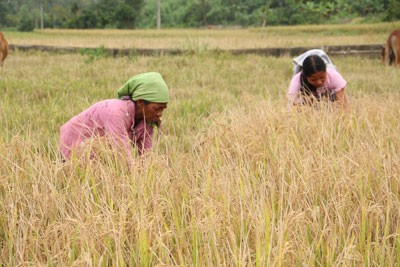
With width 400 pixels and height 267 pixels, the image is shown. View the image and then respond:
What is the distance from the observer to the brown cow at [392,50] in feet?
30.7

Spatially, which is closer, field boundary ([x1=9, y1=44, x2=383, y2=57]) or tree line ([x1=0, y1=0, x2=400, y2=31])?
field boundary ([x1=9, y1=44, x2=383, y2=57])

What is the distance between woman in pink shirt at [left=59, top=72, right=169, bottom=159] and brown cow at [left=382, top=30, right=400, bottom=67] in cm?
712

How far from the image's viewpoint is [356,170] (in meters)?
2.39

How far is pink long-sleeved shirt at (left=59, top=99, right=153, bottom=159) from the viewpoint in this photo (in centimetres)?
304

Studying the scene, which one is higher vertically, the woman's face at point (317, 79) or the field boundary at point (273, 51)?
the woman's face at point (317, 79)

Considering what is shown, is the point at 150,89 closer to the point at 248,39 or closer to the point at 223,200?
the point at 223,200

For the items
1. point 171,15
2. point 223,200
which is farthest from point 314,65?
point 171,15

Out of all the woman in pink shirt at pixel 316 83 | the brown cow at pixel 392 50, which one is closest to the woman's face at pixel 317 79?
the woman in pink shirt at pixel 316 83

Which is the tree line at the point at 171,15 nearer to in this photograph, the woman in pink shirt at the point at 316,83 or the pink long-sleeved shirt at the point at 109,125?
the woman in pink shirt at the point at 316,83

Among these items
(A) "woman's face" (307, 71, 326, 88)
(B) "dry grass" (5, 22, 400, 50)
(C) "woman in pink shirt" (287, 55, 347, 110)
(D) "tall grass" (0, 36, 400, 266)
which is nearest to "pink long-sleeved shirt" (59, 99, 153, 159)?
(D) "tall grass" (0, 36, 400, 266)

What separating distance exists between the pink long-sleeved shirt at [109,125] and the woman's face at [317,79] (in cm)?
137

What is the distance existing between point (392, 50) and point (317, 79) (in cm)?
616

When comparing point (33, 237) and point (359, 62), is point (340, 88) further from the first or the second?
point (359, 62)

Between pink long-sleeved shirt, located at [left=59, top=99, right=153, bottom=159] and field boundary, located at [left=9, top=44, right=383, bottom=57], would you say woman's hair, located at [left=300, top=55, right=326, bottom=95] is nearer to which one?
pink long-sleeved shirt, located at [left=59, top=99, right=153, bottom=159]
